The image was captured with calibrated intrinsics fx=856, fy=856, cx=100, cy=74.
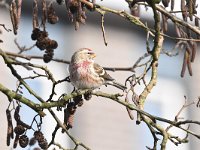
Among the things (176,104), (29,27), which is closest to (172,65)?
(176,104)

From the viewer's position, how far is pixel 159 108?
9391 mm

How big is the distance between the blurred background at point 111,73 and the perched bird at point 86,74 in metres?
3.05

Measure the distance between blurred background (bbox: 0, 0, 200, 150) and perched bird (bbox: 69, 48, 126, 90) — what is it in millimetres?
3052

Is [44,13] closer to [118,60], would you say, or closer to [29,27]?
[29,27]

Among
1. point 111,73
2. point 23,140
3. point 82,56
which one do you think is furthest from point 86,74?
point 111,73

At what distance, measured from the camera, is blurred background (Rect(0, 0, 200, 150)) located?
8.30 m

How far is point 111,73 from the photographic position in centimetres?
873

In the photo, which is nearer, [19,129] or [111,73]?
[19,129]

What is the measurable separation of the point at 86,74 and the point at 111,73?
4.01 meters

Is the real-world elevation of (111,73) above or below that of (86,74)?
above

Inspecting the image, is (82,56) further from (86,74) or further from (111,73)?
(111,73)

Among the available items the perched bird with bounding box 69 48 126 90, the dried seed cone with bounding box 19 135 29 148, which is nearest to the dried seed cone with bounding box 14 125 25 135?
the dried seed cone with bounding box 19 135 29 148

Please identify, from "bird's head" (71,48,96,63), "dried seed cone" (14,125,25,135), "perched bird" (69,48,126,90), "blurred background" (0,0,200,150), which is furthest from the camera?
"blurred background" (0,0,200,150)

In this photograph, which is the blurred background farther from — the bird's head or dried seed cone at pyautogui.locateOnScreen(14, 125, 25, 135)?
dried seed cone at pyautogui.locateOnScreen(14, 125, 25, 135)
